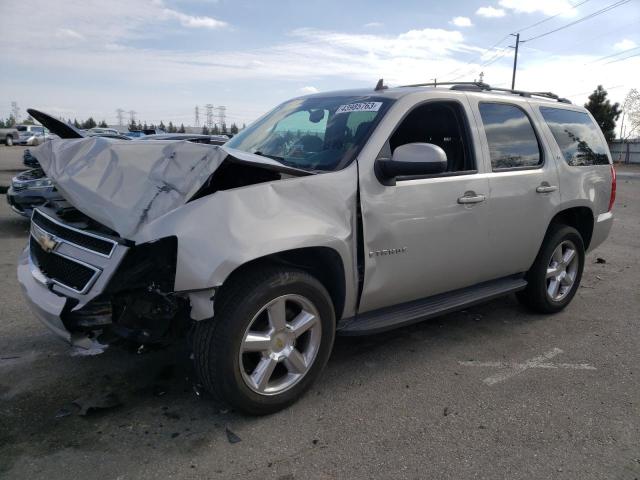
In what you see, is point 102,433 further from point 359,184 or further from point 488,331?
point 488,331

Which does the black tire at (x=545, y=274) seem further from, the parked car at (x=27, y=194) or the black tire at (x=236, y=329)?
the parked car at (x=27, y=194)

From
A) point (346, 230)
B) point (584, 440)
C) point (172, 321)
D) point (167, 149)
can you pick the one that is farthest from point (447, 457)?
point (167, 149)

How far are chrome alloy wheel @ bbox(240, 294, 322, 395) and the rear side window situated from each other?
3072 mm

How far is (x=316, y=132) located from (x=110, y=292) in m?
1.88

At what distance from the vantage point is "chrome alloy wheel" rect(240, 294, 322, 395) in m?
2.88

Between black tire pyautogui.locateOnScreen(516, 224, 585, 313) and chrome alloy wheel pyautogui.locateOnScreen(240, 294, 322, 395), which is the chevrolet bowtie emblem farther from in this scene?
black tire pyautogui.locateOnScreen(516, 224, 585, 313)

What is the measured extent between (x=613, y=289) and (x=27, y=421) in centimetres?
580

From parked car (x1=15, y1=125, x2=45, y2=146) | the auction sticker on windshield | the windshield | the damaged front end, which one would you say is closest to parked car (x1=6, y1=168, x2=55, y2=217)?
the windshield

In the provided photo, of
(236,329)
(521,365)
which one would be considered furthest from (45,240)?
(521,365)

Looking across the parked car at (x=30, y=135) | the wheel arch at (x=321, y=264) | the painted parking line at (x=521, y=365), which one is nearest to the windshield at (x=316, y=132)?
the wheel arch at (x=321, y=264)

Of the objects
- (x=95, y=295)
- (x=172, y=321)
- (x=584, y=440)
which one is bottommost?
(x=584, y=440)

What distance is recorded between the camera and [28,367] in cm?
352

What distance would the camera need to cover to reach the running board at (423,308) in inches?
131

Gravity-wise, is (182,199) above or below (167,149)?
below
